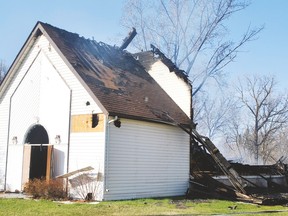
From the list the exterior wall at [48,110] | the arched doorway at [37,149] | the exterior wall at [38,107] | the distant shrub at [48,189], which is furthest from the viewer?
the arched doorway at [37,149]

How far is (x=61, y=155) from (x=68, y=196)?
6.63 feet

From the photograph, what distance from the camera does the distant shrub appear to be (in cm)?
1755

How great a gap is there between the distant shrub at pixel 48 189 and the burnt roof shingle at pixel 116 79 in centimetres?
394

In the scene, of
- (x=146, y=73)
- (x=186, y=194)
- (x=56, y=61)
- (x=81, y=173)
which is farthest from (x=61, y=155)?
(x=146, y=73)

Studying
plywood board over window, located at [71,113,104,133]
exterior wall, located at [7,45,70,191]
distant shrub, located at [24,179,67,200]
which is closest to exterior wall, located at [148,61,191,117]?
plywood board over window, located at [71,113,104,133]

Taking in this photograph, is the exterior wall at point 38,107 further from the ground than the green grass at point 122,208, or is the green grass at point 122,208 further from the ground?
the exterior wall at point 38,107

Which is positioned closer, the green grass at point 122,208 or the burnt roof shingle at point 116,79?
the green grass at point 122,208

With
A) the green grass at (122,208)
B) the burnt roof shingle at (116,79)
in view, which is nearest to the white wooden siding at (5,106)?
the burnt roof shingle at (116,79)

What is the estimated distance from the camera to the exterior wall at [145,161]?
17.7 meters

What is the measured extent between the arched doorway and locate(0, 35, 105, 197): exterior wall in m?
0.38

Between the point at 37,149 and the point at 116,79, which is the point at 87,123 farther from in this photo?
the point at 37,149

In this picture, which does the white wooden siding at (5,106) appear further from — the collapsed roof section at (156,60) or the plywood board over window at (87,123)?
the collapsed roof section at (156,60)

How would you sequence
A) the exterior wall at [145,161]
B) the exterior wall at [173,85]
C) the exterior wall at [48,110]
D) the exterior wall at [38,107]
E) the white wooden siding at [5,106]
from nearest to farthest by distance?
the exterior wall at [145,161] < the exterior wall at [48,110] < the exterior wall at [38,107] < the white wooden siding at [5,106] < the exterior wall at [173,85]

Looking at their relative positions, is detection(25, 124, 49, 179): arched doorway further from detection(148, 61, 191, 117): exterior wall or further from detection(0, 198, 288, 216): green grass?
detection(148, 61, 191, 117): exterior wall
